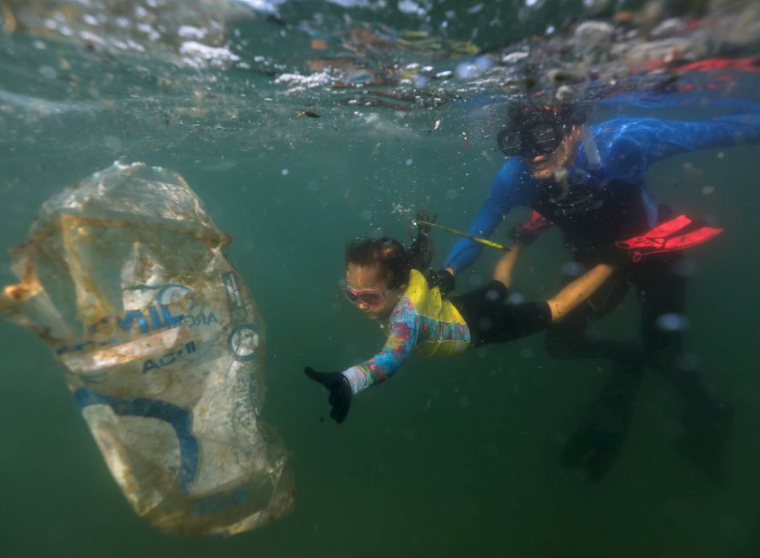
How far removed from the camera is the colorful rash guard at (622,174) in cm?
663

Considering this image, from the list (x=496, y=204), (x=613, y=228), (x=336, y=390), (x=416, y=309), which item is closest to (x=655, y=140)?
(x=613, y=228)

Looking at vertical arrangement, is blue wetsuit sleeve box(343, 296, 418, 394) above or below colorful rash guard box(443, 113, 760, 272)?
below

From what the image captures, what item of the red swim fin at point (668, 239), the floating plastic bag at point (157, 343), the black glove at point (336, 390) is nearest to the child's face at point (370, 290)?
the floating plastic bag at point (157, 343)

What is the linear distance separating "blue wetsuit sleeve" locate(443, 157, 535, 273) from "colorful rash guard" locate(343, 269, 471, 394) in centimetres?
197

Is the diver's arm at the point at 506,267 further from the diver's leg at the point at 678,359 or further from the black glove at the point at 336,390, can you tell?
the black glove at the point at 336,390

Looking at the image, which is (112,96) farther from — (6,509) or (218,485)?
(6,509)

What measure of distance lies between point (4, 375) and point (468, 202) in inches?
2862

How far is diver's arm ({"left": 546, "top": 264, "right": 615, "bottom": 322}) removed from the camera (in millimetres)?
6289

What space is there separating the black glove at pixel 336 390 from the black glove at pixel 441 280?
3.04m

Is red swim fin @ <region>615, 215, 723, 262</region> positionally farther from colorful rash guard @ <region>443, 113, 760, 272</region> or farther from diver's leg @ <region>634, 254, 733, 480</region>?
diver's leg @ <region>634, 254, 733, 480</region>

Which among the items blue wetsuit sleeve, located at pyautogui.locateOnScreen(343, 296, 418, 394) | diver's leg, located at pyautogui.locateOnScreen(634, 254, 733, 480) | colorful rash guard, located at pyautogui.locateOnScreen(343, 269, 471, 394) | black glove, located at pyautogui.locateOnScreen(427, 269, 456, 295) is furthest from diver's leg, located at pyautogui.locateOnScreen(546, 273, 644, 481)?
blue wetsuit sleeve, located at pyautogui.locateOnScreen(343, 296, 418, 394)

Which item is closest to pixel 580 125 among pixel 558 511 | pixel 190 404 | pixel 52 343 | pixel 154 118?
pixel 190 404

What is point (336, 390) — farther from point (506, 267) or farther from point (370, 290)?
point (506, 267)

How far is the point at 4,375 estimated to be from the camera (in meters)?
28.4
